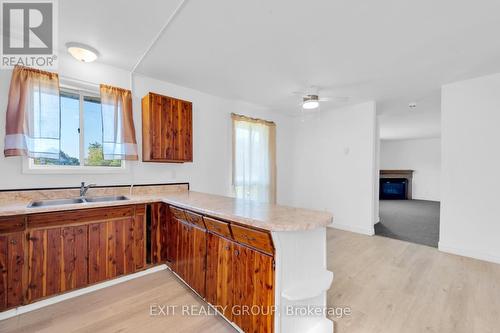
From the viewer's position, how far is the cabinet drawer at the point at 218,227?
168 centimetres

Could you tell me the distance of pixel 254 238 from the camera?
1467mm

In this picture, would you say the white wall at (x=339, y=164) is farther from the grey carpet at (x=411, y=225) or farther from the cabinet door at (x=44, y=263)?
the cabinet door at (x=44, y=263)

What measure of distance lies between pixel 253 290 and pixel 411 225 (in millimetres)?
4987

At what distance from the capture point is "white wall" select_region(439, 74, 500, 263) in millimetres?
2953

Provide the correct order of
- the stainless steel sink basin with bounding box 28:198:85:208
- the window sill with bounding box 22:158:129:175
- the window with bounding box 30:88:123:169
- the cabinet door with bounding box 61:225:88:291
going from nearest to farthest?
the cabinet door with bounding box 61:225:88:291 → the stainless steel sink basin with bounding box 28:198:85:208 → the window sill with bounding box 22:158:129:175 → the window with bounding box 30:88:123:169

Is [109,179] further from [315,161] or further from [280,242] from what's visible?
[315,161]

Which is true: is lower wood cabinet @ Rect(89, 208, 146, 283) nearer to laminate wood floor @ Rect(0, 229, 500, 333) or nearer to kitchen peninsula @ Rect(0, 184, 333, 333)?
kitchen peninsula @ Rect(0, 184, 333, 333)


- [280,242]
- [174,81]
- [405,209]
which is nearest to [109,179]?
[174,81]

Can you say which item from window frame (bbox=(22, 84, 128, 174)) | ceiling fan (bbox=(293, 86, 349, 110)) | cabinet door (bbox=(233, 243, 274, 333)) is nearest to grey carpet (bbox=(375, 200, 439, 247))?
ceiling fan (bbox=(293, 86, 349, 110))

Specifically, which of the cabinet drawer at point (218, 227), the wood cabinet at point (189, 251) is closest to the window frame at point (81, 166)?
the wood cabinet at point (189, 251)

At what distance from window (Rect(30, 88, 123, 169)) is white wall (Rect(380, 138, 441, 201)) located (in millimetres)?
10587

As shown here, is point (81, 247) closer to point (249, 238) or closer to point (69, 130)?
point (69, 130)

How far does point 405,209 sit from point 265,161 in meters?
5.24

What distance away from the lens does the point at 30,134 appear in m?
2.21
